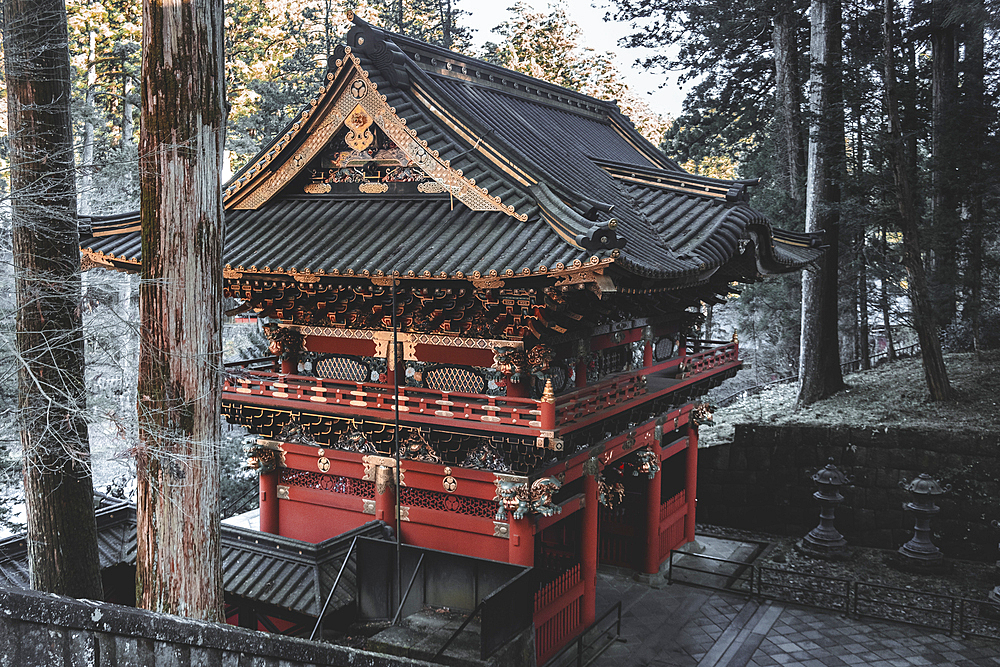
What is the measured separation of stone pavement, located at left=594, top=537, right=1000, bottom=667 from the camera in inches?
433

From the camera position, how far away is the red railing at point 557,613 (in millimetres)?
10070

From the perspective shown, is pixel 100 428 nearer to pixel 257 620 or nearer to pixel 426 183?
pixel 257 620

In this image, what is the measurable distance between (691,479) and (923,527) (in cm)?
438

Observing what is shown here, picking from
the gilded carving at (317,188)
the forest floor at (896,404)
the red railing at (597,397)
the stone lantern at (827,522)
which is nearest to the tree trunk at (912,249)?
the forest floor at (896,404)

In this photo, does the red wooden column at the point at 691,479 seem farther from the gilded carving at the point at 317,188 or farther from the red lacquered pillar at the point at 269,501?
the gilded carving at the point at 317,188

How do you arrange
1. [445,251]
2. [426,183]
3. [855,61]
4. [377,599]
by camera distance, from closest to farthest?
[445,251] < [377,599] < [426,183] < [855,61]

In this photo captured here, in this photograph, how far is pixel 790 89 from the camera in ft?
71.9

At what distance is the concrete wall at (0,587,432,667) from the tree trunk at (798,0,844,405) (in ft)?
56.9

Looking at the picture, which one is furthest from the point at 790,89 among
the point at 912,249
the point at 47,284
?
the point at 47,284

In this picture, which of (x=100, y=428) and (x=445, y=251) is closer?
(x=100, y=428)

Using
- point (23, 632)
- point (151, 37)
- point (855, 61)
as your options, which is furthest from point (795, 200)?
point (23, 632)

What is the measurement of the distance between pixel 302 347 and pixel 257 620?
392cm

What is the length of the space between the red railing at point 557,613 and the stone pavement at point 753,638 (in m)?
0.66

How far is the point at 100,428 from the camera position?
746 cm
